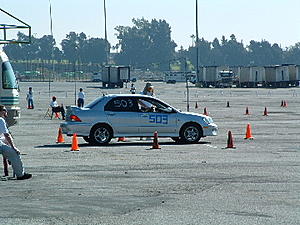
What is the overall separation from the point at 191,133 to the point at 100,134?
2.71 meters

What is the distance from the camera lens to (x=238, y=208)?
13.1 metres

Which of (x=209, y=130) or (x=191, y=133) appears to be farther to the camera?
(x=209, y=130)

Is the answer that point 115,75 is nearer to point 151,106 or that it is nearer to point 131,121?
point 151,106

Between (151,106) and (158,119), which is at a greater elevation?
(151,106)

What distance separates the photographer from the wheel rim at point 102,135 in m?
25.5

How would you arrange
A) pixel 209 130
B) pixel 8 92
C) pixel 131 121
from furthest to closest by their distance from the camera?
pixel 8 92, pixel 209 130, pixel 131 121

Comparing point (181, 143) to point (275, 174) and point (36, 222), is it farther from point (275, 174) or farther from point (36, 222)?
point (36, 222)

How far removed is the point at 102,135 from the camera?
83.7 feet

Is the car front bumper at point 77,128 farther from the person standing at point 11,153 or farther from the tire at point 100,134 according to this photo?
the person standing at point 11,153

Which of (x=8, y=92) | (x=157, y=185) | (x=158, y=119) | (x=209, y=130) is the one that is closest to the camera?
(x=157, y=185)

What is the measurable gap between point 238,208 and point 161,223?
5.75 feet

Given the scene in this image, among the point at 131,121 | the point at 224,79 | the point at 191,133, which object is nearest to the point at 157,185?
the point at 131,121

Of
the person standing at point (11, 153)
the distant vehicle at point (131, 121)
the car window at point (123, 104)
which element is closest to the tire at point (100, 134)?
the distant vehicle at point (131, 121)

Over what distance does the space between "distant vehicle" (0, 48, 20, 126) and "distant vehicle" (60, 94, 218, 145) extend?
4041mm
